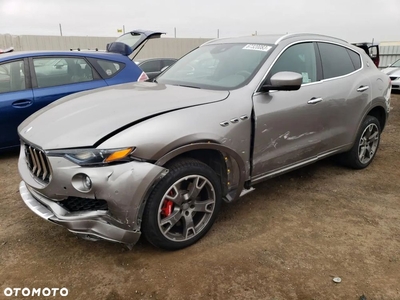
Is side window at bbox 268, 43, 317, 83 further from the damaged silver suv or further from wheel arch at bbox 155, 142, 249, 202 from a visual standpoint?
wheel arch at bbox 155, 142, 249, 202

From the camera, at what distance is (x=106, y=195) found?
86.0 inches

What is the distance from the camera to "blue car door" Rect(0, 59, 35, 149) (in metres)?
4.30

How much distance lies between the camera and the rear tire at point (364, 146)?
4.15m

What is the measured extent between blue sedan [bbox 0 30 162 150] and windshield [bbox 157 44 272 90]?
67.4 inches

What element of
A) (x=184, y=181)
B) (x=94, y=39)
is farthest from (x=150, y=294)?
(x=94, y=39)

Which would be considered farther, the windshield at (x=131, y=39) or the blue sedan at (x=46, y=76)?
→ the windshield at (x=131, y=39)

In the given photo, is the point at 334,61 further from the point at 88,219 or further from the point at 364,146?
the point at 88,219

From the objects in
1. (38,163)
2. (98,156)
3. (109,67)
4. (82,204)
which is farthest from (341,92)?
(109,67)

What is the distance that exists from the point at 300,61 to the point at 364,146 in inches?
65.1

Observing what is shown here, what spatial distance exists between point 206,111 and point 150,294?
1369 mm

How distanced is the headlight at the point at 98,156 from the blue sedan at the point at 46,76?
106 inches

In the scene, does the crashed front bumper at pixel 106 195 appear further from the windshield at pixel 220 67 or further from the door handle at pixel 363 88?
the door handle at pixel 363 88

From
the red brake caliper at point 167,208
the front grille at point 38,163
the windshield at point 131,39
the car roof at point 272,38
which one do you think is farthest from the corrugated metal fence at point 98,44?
the red brake caliper at point 167,208

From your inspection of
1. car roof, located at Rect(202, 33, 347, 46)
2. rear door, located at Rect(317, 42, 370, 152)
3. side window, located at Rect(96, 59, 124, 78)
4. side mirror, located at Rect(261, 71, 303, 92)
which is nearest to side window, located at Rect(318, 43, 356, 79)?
rear door, located at Rect(317, 42, 370, 152)
